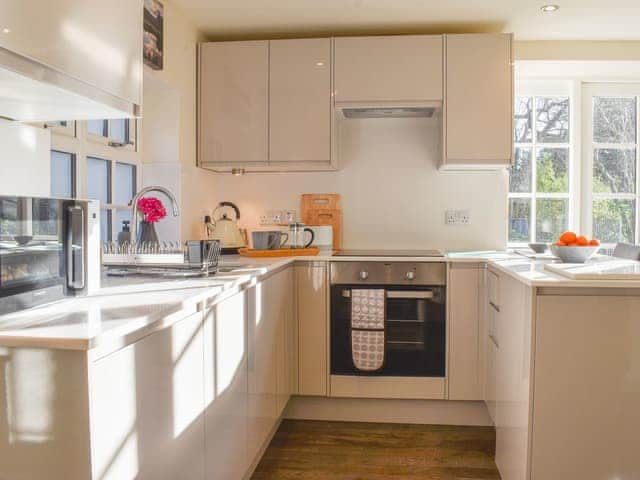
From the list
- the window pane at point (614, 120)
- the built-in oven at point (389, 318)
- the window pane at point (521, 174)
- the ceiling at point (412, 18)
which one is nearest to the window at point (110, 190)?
the ceiling at point (412, 18)

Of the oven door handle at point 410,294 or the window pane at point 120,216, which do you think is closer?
the window pane at point 120,216

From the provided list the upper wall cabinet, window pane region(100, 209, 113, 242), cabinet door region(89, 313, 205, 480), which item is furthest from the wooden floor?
the upper wall cabinet

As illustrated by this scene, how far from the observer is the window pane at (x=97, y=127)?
2.57m

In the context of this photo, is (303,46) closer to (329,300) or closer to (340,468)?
(329,300)

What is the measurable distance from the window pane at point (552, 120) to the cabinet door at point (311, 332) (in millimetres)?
1876

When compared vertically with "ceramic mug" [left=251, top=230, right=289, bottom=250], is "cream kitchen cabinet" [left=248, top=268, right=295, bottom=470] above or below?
below

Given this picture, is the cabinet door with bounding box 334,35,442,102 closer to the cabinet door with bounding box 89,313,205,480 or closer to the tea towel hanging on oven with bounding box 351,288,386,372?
the tea towel hanging on oven with bounding box 351,288,386,372

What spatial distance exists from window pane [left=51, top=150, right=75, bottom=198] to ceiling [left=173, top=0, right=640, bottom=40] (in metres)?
1.10

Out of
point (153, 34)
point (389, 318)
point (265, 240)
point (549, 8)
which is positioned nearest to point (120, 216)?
point (265, 240)

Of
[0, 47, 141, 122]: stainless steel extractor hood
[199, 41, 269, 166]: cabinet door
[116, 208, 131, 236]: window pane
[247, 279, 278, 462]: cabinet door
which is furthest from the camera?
[199, 41, 269, 166]: cabinet door

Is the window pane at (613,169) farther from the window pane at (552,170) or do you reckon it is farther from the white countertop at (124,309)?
the white countertop at (124,309)

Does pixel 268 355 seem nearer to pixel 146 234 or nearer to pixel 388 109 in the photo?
pixel 146 234

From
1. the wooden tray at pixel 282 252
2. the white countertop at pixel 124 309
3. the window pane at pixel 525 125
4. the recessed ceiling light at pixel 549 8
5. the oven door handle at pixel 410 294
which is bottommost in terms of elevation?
the oven door handle at pixel 410 294

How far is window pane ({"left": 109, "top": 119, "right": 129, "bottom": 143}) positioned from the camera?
9.18 ft
